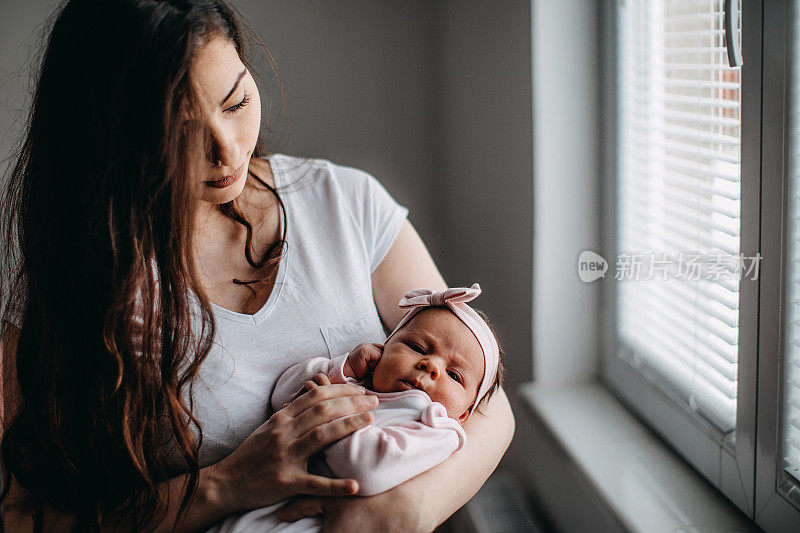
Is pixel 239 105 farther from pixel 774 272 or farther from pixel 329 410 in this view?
pixel 774 272

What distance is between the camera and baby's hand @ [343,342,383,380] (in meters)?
1.16

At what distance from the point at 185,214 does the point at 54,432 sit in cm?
39

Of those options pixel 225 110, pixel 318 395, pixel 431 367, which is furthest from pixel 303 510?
pixel 225 110

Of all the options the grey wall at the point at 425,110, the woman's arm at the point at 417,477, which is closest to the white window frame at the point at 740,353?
the grey wall at the point at 425,110

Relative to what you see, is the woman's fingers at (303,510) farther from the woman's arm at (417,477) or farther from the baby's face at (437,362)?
the baby's face at (437,362)

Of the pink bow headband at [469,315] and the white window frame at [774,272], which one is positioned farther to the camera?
the pink bow headband at [469,315]

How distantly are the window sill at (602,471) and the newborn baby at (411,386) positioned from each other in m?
0.32

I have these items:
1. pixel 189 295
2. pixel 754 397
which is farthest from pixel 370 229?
pixel 754 397

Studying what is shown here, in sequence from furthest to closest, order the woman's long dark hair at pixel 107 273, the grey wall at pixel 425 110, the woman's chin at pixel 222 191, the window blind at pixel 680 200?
the grey wall at pixel 425 110 < the window blind at pixel 680 200 < the woman's chin at pixel 222 191 < the woman's long dark hair at pixel 107 273

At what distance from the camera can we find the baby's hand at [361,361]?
1.16 m

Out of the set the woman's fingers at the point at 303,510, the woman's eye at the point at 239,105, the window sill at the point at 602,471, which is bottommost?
the window sill at the point at 602,471

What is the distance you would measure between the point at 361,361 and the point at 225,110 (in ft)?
1.49

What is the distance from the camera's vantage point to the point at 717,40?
1174 mm

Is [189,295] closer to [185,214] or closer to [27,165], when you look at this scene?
[185,214]
